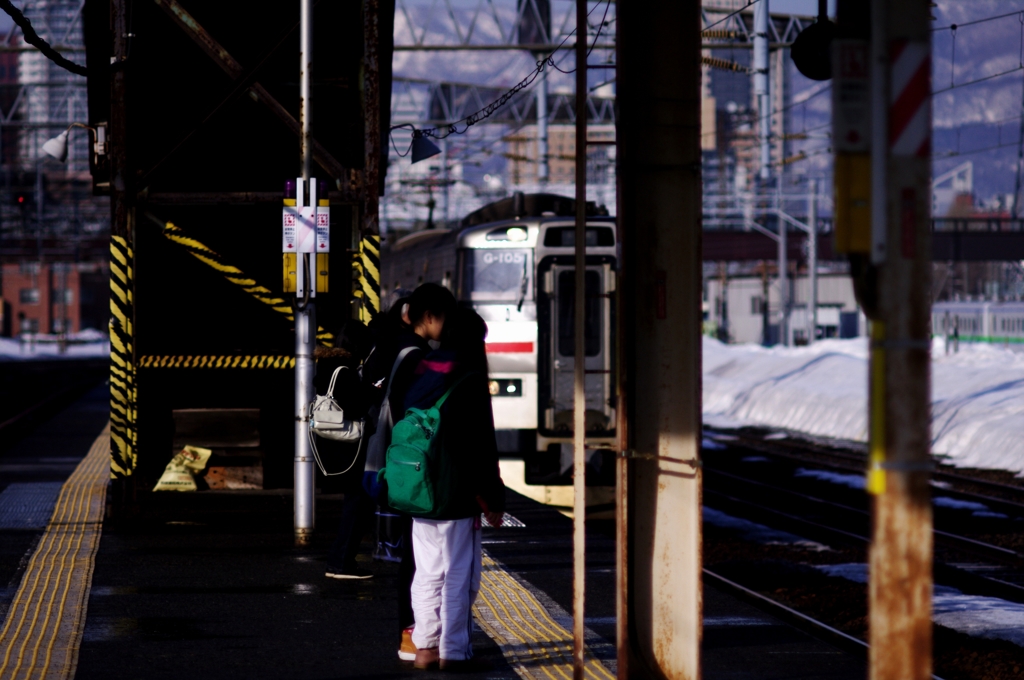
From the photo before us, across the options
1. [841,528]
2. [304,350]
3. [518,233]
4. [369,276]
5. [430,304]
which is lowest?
A: [841,528]

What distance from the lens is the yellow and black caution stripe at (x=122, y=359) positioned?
11.3 metres

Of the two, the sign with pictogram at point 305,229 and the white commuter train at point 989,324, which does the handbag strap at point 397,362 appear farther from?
the white commuter train at point 989,324

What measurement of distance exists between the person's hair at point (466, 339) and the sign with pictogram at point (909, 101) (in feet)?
10.1

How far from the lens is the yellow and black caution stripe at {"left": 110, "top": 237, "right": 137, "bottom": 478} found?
11.3 meters

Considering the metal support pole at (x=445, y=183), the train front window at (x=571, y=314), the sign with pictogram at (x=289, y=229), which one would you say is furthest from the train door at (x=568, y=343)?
the metal support pole at (x=445, y=183)

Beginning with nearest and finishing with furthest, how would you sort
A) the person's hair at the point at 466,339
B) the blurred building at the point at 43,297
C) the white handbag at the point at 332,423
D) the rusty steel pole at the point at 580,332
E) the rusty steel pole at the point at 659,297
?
the rusty steel pole at the point at 580,332 < the rusty steel pole at the point at 659,297 < the person's hair at the point at 466,339 < the white handbag at the point at 332,423 < the blurred building at the point at 43,297

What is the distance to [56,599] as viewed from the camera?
823 cm

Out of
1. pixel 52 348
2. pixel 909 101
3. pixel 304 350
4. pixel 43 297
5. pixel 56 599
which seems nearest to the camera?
pixel 909 101

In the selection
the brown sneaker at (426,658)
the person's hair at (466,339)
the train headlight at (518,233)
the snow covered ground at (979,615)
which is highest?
the train headlight at (518,233)

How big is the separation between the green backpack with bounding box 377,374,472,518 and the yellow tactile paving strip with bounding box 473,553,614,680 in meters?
0.95

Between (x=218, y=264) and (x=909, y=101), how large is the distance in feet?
33.9

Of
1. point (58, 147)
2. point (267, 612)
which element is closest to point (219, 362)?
point (267, 612)

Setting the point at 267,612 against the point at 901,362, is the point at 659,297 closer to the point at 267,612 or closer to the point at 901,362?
the point at 901,362

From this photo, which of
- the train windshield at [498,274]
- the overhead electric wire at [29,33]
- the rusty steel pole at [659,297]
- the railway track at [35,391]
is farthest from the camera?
the railway track at [35,391]
